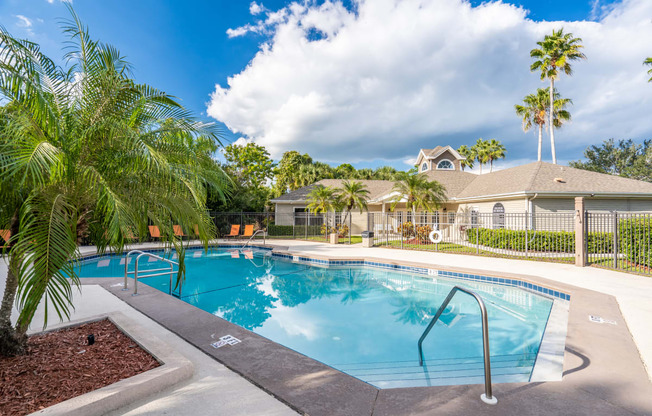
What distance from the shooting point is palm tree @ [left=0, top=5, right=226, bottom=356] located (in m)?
2.50

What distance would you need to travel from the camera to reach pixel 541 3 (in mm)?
14055

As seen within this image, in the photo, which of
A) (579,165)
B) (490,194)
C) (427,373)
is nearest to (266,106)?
(490,194)

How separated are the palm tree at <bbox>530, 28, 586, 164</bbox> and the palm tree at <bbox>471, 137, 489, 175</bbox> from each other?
20.7 meters

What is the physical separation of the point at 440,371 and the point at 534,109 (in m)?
31.6

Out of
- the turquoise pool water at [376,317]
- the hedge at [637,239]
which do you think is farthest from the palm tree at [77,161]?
the hedge at [637,239]

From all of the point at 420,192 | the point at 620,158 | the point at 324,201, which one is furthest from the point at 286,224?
the point at 620,158

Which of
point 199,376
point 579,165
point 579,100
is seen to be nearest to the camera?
point 199,376

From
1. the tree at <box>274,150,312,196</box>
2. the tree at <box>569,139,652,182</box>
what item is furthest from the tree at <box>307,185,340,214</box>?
the tree at <box>569,139,652,182</box>

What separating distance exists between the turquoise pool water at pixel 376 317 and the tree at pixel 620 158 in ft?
149

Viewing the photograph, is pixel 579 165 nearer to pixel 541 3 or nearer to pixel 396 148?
pixel 396 148

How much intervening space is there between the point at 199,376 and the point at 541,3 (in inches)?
775

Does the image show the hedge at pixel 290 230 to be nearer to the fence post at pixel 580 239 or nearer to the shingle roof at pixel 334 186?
the shingle roof at pixel 334 186

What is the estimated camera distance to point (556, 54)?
23.3 metres

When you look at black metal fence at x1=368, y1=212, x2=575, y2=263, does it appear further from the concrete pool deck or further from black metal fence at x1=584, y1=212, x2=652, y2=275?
the concrete pool deck
